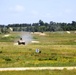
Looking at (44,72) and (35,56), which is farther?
(35,56)

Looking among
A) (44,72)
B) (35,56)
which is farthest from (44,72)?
(35,56)

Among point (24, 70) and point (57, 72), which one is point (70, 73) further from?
point (24, 70)

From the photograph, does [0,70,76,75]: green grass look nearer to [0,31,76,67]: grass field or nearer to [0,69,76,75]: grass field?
[0,69,76,75]: grass field

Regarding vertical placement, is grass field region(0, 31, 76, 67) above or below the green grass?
below

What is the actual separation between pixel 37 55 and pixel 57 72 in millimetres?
23854

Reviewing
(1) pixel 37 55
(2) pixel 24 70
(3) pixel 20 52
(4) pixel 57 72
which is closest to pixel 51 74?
(4) pixel 57 72

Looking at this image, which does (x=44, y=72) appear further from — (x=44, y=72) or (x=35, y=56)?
(x=35, y=56)

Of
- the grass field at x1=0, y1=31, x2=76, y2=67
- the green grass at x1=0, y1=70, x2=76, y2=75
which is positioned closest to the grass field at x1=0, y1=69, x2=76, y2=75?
the green grass at x1=0, y1=70, x2=76, y2=75

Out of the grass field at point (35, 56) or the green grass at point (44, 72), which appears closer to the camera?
the green grass at point (44, 72)

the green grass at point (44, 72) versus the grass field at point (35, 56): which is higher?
the green grass at point (44, 72)

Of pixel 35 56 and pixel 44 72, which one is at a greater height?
pixel 44 72

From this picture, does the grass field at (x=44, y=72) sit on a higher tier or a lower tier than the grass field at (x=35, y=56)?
higher

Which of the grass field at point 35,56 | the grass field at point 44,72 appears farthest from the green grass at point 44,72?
the grass field at point 35,56

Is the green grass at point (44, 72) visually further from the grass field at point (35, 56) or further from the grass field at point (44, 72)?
the grass field at point (35, 56)
